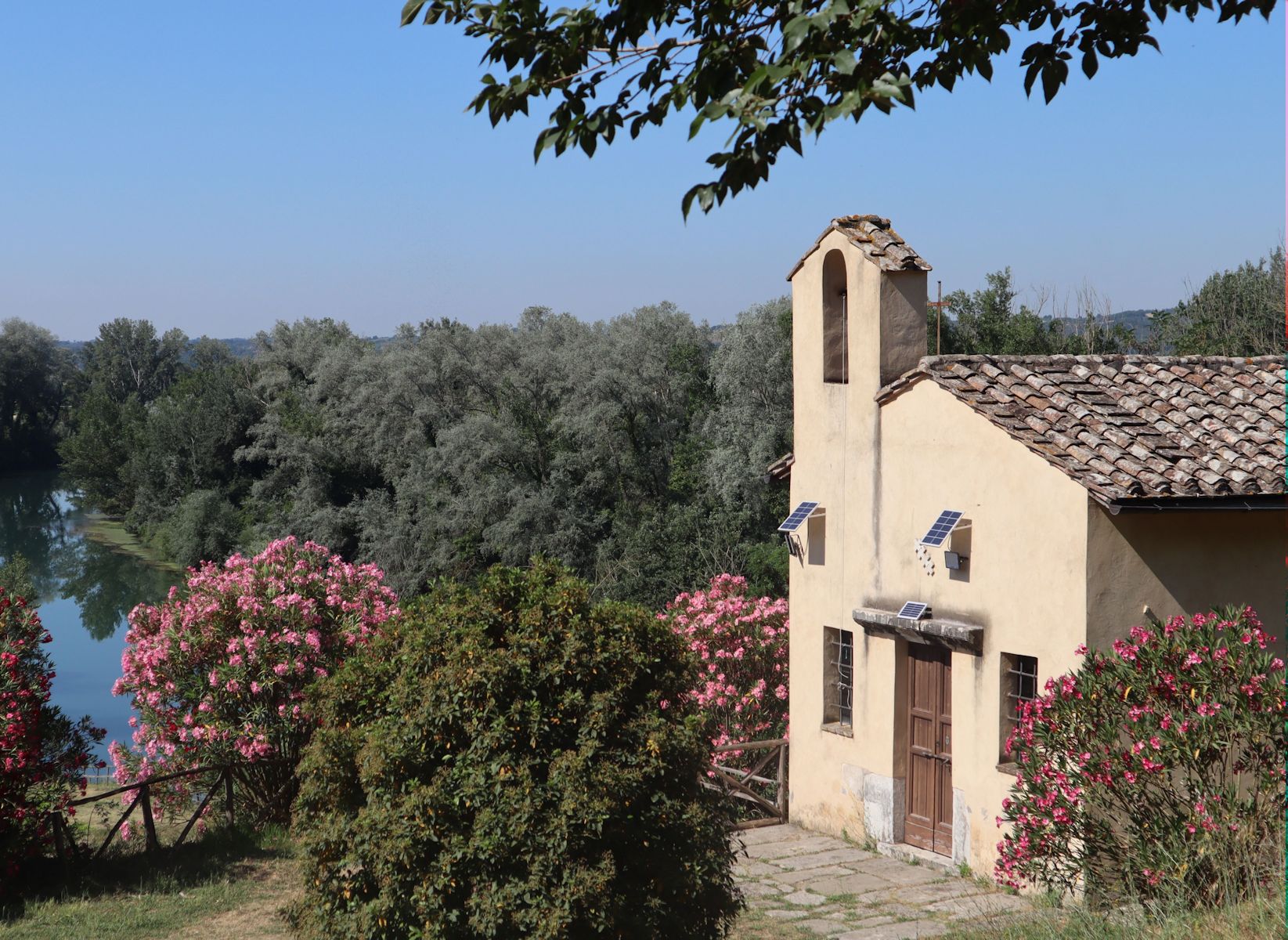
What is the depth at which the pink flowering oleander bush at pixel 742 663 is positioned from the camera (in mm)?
14945

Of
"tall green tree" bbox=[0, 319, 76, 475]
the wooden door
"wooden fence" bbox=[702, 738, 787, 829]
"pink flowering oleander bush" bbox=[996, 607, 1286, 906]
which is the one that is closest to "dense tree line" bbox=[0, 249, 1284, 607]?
"tall green tree" bbox=[0, 319, 76, 475]

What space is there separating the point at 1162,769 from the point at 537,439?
131 ft

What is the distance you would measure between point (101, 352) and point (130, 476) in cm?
3672

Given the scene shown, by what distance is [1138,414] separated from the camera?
1051 centimetres

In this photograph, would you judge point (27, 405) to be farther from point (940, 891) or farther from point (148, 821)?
point (940, 891)

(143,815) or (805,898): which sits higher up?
(143,815)

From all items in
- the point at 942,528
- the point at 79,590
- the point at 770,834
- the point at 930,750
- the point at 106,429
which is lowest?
the point at 770,834

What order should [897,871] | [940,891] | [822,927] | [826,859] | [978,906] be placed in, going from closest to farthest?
1. [822,927]
2. [978,906]
3. [940,891]
4. [897,871]
5. [826,859]

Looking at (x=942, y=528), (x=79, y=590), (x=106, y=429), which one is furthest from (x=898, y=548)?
(x=106, y=429)

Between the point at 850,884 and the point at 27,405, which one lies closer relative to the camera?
the point at 850,884

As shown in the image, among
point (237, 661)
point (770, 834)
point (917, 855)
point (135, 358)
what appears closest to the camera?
point (917, 855)

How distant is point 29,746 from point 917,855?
773 centimetres

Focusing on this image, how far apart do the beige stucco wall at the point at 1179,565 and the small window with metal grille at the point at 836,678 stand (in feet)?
10.6

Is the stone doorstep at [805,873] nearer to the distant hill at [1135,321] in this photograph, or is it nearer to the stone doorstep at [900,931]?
the stone doorstep at [900,931]
